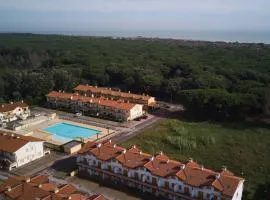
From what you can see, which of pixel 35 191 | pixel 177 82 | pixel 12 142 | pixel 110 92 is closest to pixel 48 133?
pixel 12 142

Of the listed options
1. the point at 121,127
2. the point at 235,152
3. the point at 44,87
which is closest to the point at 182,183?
the point at 235,152

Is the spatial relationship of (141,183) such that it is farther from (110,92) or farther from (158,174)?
(110,92)

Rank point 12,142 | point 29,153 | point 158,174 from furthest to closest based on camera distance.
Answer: point 12,142 → point 29,153 → point 158,174

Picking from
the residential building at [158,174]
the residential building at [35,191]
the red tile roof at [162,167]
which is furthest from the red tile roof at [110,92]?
the residential building at [35,191]

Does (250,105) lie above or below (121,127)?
above

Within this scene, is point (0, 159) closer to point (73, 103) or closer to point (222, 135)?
point (73, 103)

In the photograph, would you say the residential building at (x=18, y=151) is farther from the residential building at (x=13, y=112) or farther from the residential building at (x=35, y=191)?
the residential building at (x=13, y=112)

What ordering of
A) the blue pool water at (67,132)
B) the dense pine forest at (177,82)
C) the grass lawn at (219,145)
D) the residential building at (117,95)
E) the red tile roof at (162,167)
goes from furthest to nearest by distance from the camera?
the residential building at (117,95) < the dense pine forest at (177,82) < the blue pool water at (67,132) < the grass lawn at (219,145) < the red tile roof at (162,167)
